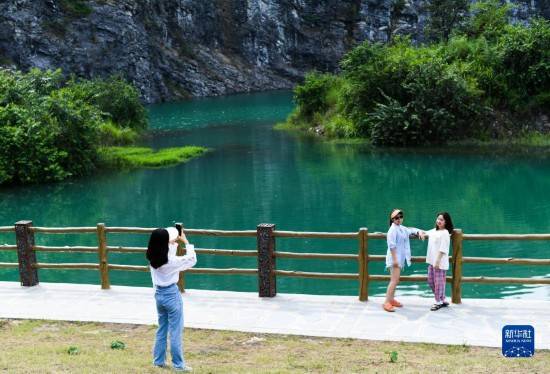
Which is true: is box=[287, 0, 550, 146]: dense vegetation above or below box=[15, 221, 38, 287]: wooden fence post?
above

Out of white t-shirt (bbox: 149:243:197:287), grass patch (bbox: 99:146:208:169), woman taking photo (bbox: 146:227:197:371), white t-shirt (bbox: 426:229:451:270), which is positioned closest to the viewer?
woman taking photo (bbox: 146:227:197:371)

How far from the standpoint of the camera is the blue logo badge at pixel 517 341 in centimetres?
739

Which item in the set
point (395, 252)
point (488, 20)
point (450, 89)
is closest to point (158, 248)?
point (395, 252)

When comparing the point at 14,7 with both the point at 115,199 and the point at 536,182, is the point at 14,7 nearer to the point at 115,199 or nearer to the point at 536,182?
the point at 115,199

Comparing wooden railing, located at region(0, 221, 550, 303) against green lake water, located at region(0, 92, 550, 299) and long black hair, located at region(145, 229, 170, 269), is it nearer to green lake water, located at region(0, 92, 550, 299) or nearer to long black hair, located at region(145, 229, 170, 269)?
long black hair, located at region(145, 229, 170, 269)

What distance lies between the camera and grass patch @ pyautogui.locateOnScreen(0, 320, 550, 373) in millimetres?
9367

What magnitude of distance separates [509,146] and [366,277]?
3165 centimetres

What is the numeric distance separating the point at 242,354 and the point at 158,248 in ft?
7.39

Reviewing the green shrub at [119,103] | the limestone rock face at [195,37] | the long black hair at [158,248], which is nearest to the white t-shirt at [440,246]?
the long black hair at [158,248]

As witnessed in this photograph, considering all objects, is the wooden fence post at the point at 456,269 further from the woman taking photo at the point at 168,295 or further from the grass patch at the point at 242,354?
the woman taking photo at the point at 168,295

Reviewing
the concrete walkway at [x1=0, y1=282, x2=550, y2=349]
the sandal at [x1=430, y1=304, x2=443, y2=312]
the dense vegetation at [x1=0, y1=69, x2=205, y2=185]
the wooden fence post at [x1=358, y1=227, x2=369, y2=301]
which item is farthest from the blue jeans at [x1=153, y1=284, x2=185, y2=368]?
the dense vegetation at [x1=0, y1=69, x2=205, y2=185]

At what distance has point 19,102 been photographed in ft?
122

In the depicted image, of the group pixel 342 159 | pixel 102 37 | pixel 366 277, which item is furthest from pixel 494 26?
pixel 102 37

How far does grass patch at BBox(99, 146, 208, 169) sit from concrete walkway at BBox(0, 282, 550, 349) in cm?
2605
